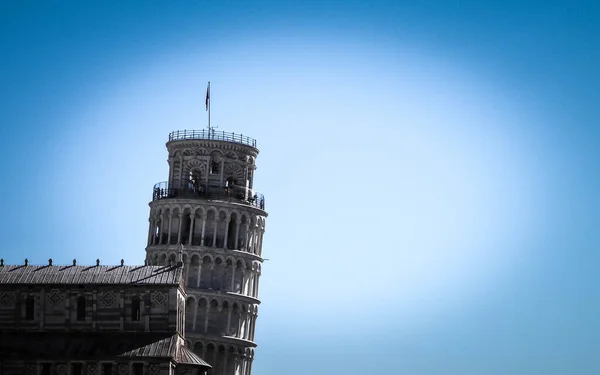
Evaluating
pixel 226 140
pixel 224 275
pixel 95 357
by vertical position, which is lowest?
pixel 95 357

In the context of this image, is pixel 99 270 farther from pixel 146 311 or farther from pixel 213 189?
pixel 213 189

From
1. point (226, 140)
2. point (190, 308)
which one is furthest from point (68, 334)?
point (226, 140)

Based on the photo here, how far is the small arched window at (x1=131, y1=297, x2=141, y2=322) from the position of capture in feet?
470

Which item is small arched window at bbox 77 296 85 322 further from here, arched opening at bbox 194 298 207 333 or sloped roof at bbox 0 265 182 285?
arched opening at bbox 194 298 207 333

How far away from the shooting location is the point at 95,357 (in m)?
139

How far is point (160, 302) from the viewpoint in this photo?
143m

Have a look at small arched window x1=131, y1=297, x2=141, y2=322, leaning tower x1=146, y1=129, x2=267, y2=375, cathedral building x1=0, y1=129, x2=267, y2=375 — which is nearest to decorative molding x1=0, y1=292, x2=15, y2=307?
cathedral building x1=0, y1=129, x2=267, y2=375

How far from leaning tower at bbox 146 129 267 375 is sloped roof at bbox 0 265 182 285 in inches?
1039

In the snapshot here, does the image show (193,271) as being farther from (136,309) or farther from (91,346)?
(91,346)

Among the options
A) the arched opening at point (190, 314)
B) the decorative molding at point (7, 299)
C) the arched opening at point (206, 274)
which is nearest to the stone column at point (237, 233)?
the arched opening at point (206, 274)

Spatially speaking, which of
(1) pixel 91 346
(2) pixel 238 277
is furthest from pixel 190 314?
(1) pixel 91 346

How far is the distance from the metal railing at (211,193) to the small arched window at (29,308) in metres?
36.9

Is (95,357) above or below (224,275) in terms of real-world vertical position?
below

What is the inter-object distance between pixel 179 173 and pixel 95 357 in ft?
148
